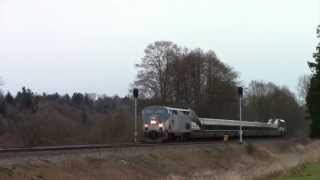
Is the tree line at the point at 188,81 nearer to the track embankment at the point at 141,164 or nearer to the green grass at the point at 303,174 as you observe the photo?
the track embankment at the point at 141,164

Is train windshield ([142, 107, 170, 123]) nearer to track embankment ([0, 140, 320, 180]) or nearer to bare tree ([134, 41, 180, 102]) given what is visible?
track embankment ([0, 140, 320, 180])

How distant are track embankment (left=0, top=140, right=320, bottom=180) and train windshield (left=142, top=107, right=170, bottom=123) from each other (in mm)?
10708

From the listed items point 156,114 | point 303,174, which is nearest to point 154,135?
point 156,114

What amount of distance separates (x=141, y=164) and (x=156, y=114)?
2590 cm

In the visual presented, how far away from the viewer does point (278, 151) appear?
55375 mm

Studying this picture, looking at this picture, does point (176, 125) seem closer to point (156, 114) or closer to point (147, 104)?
point (156, 114)

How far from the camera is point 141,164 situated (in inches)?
1277

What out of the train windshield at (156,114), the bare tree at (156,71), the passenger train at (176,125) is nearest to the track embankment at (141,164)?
the passenger train at (176,125)

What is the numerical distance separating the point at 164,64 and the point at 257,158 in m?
50.8

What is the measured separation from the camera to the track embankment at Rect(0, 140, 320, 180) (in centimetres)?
2493

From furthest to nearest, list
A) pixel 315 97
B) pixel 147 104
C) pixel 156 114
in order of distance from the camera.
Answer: pixel 147 104, pixel 315 97, pixel 156 114

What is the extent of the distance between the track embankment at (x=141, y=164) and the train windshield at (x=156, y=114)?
10.7m

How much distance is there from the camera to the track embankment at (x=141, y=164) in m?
24.9

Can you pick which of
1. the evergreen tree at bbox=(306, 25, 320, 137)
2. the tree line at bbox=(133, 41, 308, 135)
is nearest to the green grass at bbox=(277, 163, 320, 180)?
the evergreen tree at bbox=(306, 25, 320, 137)
